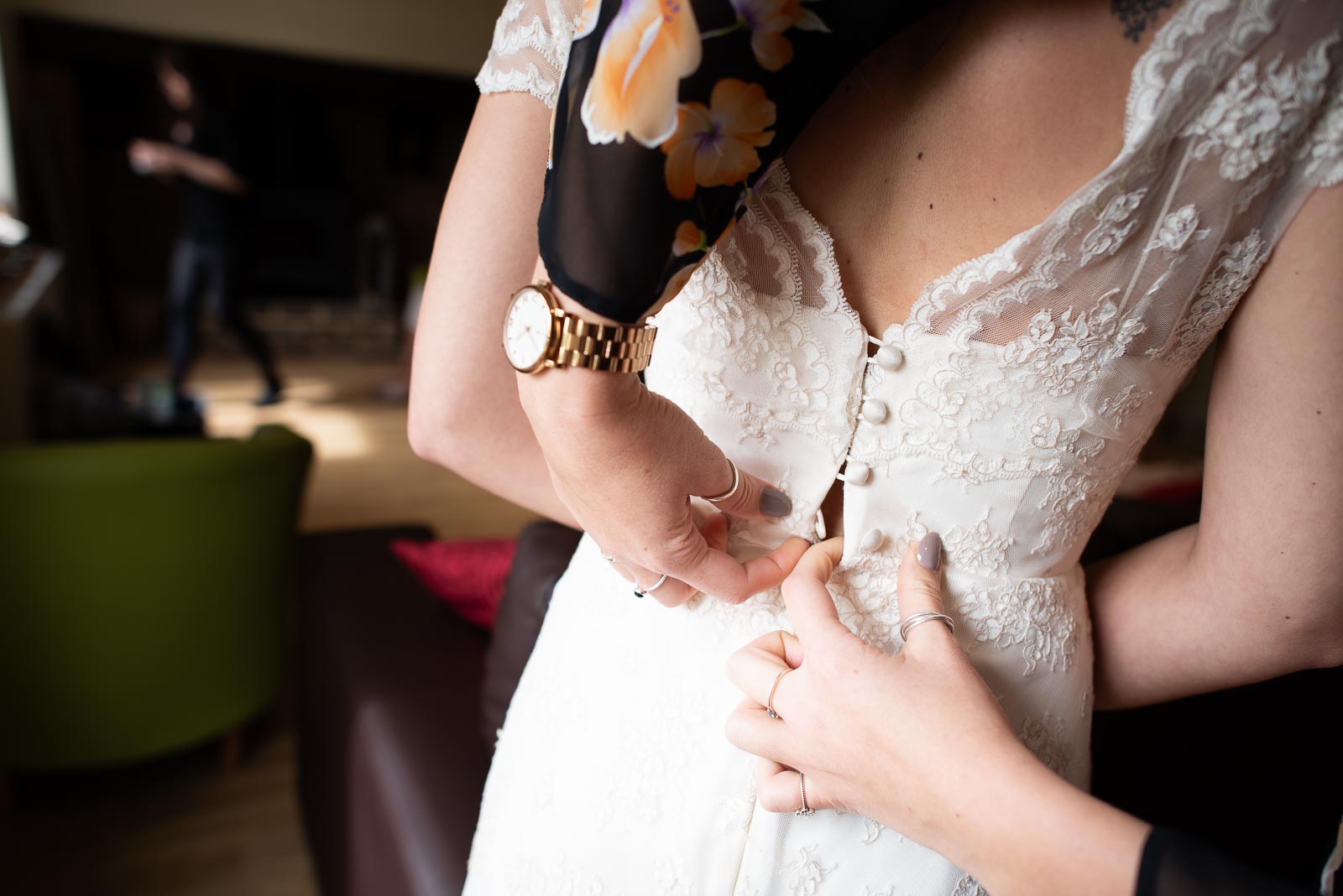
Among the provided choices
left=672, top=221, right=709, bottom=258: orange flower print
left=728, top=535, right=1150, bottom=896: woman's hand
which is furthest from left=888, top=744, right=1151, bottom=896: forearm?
left=672, top=221, right=709, bottom=258: orange flower print

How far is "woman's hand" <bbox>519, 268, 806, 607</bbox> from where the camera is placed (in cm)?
49

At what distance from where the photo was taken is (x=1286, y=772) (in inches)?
Answer: 53.4

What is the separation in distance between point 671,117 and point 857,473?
0.30 metres

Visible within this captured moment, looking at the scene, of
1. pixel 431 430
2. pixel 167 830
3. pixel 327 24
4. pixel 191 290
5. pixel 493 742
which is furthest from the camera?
pixel 327 24

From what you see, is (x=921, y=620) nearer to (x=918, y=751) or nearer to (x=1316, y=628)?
(x=918, y=751)

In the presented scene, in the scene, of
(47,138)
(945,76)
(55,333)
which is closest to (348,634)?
(945,76)

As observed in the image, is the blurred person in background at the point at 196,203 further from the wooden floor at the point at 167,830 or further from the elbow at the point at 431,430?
the elbow at the point at 431,430

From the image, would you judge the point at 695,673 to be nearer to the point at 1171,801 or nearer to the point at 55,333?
the point at 1171,801

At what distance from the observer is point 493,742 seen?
1.31m

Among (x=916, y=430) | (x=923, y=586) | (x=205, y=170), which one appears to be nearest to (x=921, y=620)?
(x=923, y=586)

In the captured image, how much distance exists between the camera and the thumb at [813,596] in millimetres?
551

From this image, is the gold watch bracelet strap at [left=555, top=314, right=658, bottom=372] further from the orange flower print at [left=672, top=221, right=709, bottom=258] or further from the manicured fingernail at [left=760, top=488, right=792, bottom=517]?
the manicured fingernail at [left=760, top=488, right=792, bottom=517]

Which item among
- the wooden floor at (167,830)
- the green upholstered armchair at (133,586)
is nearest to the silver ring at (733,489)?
the green upholstered armchair at (133,586)

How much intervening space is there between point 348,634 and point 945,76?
57.7 inches
